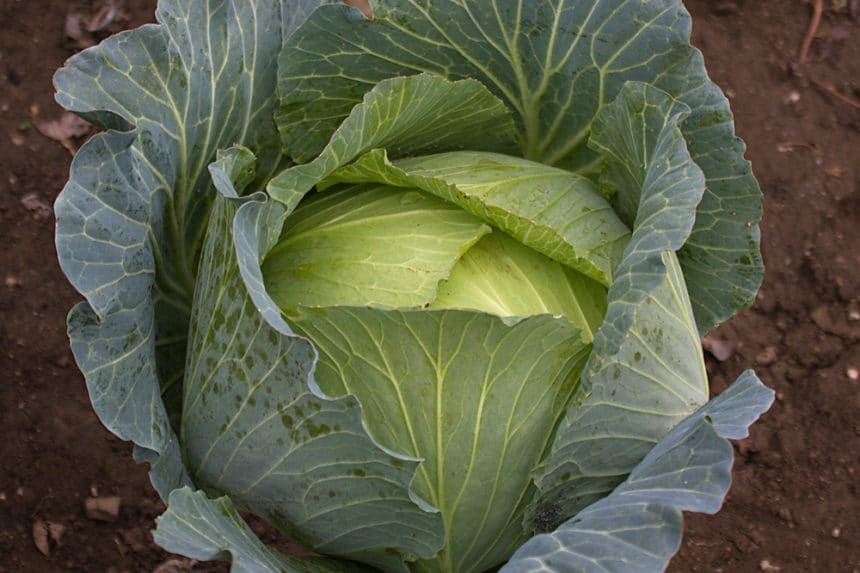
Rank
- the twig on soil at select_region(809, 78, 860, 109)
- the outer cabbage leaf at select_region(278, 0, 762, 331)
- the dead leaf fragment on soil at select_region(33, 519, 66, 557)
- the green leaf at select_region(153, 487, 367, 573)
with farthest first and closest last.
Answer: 1. the twig on soil at select_region(809, 78, 860, 109)
2. the dead leaf fragment on soil at select_region(33, 519, 66, 557)
3. the outer cabbage leaf at select_region(278, 0, 762, 331)
4. the green leaf at select_region(153, 487, 367, 573)

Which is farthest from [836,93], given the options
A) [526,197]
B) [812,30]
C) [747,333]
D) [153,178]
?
[153,178]

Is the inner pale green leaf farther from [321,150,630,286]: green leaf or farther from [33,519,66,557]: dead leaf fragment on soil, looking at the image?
[33,519,66,557]: dead leaf fragment on soil

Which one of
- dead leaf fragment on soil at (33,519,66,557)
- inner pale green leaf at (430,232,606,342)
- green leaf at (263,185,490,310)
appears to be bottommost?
dead leaf fragment on soil at (33,519,66,557)

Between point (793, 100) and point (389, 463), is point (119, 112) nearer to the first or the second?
point (389, 463)

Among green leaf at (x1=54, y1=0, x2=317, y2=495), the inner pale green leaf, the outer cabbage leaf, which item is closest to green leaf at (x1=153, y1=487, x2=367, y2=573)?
green leaf at (x1=54, y1=0, x2=317, y2=495)

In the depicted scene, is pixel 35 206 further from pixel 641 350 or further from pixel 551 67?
pixel 641 350

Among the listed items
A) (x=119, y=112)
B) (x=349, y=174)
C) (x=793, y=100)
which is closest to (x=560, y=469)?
(x=349, y=174)

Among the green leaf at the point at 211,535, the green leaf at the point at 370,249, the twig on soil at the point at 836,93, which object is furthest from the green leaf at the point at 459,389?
the twig on soil at the point at 836,93

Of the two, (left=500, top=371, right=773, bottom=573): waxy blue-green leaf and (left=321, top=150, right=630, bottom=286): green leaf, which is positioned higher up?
(left=321, top=150, right=630, bottom=286): green leaf
